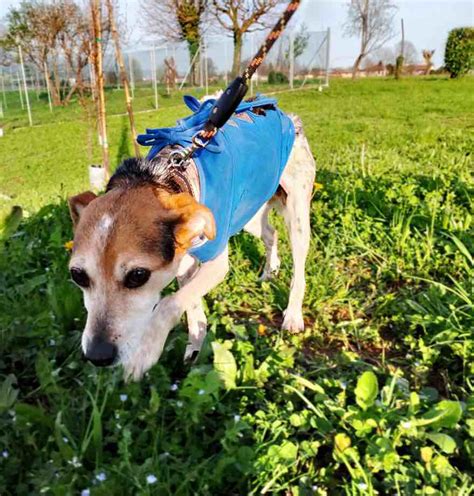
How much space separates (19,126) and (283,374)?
775 inches

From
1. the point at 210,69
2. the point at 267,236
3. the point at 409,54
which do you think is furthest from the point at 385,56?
the point at 267,236

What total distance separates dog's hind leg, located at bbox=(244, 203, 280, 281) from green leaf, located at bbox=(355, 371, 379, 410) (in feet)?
6.60

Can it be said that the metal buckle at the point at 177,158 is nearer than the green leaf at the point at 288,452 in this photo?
No

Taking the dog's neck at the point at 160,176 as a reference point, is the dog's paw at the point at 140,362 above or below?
below

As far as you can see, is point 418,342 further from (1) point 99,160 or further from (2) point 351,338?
(1) point 99,160

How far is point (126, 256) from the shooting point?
7.16 ft

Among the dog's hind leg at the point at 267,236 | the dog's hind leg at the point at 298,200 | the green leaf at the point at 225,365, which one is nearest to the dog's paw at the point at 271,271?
the dog's hind leg at the point at 267,236

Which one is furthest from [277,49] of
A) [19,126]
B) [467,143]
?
[467,143]

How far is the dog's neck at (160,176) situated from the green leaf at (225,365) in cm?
80

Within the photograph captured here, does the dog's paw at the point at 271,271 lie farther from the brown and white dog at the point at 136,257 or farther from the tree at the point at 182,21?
the tree at the point at 182,21

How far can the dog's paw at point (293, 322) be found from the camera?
128 inches

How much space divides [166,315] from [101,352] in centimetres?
44

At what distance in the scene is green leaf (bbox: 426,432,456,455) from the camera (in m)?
1.92

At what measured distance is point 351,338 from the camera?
313 cm
